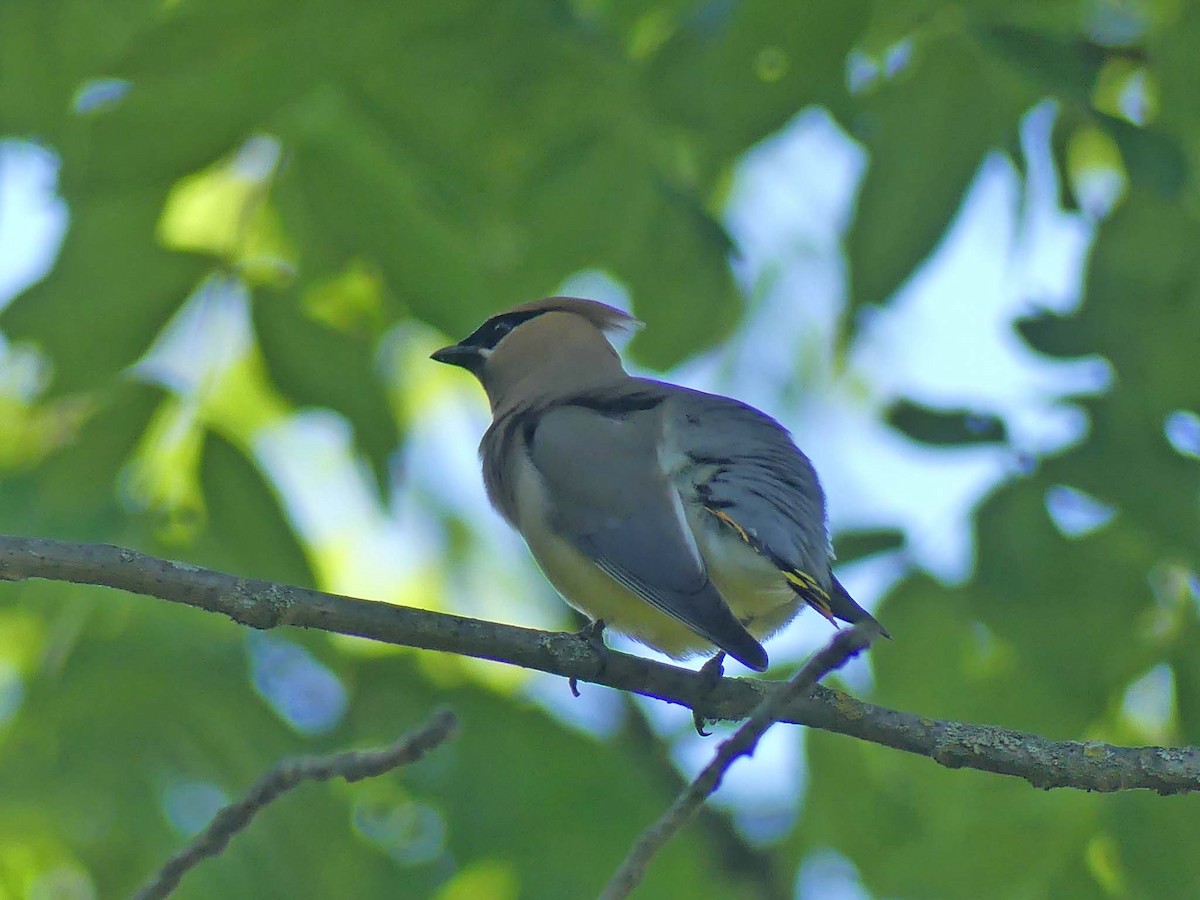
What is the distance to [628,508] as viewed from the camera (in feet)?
12.2

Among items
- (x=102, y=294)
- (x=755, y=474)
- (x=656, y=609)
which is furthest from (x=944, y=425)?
(x=102, y=294)

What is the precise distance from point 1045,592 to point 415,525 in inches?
127

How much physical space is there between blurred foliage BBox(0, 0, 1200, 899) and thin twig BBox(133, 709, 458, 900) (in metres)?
1.08

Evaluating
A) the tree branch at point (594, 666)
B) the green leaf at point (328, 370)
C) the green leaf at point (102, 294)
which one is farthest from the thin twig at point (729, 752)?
the green leaf at point (102, 294)

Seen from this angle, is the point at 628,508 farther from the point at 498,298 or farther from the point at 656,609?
the point at 498,298

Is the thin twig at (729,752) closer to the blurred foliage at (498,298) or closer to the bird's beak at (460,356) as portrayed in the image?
the blurred foliage at (498,298)

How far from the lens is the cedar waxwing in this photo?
346 cm

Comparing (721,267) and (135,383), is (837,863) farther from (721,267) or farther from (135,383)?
(135,383)

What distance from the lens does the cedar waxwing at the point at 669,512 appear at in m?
3.46

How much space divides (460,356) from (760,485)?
196 centimetres

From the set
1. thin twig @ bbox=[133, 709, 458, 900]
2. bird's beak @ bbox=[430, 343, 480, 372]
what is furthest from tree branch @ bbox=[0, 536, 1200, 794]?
bird's beak @ bbox=[430, 343, 480, 372]

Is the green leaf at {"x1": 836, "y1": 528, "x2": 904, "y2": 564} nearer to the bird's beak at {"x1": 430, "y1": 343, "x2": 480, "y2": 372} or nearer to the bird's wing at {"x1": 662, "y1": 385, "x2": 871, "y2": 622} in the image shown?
the bird's wing at {"x1": 662, "y1": 385, "x2": 871, "y2": 622}

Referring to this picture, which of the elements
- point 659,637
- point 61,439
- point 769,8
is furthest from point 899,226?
point 61,439

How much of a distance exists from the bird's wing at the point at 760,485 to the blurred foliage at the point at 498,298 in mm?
243
